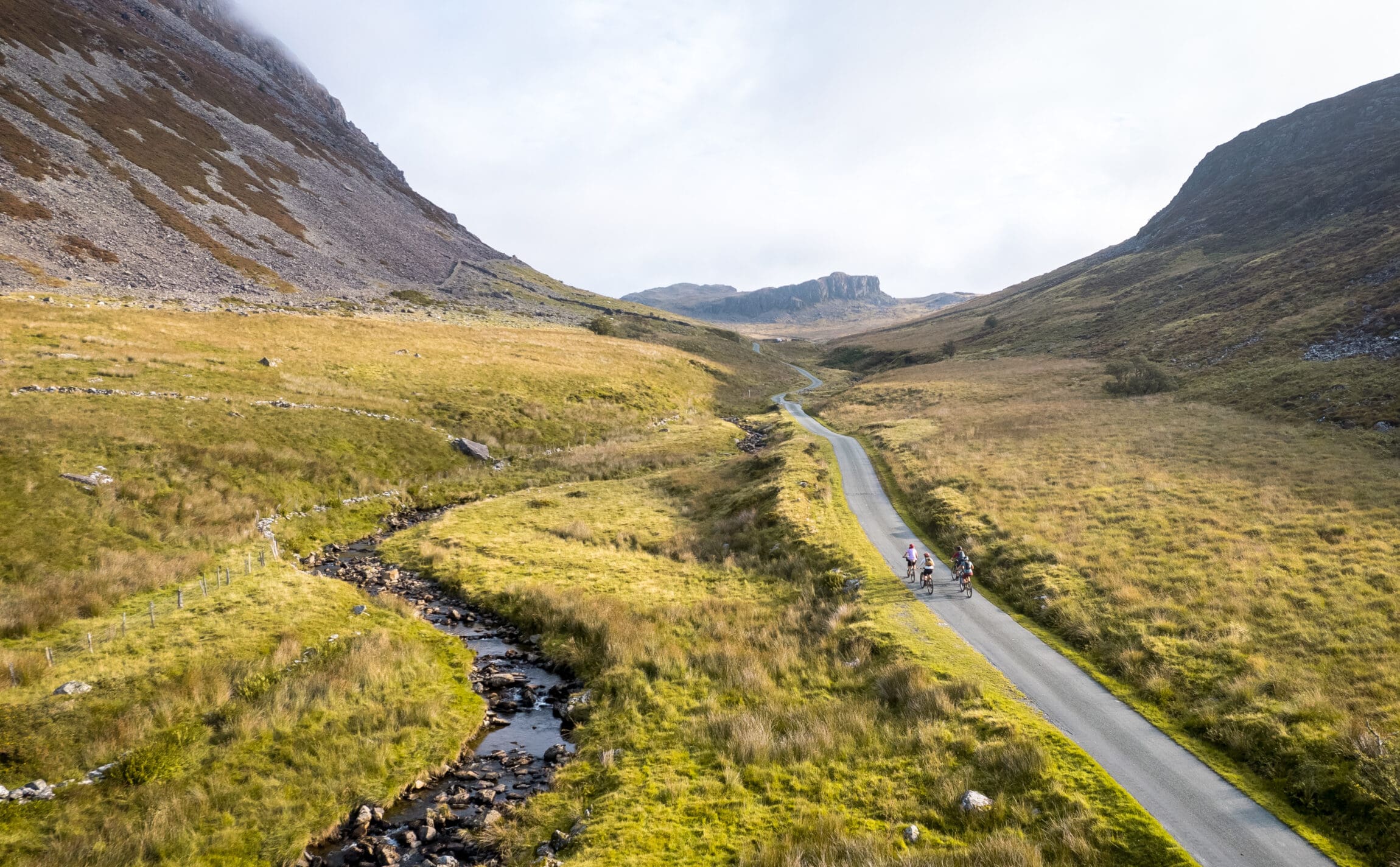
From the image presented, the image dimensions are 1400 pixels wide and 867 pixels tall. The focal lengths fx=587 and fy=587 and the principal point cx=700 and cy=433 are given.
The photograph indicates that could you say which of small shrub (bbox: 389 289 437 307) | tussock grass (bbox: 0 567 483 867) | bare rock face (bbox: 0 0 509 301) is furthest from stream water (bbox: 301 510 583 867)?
small shrub (bbox: 389 289 437 307)

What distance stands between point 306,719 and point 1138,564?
27.4 meters

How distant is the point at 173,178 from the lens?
91.3 m

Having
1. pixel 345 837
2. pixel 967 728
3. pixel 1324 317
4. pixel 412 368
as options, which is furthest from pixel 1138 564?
pixel 1324 317

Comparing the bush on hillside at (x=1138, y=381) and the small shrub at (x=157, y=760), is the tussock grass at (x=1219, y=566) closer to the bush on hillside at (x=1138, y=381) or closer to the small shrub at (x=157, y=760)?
the bush on hillside at (x=1138, y=381)

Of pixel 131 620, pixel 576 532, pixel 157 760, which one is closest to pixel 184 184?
pixel 576 532

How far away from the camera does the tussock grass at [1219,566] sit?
12562 mm

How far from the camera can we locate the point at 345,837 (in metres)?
12.1

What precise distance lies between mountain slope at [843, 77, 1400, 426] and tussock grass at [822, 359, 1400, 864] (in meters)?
15.0

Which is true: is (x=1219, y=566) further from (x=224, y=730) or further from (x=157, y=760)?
(x=157, y=760)

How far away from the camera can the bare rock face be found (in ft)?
221

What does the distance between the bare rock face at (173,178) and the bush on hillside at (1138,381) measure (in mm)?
104511

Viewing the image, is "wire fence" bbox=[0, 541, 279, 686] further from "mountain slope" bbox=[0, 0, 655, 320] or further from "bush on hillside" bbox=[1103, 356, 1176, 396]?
"bush on hillside" bbox=[1103, 356, 1176, 396]

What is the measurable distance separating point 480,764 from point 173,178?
118434mm

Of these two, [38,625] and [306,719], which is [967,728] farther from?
[38,625]
